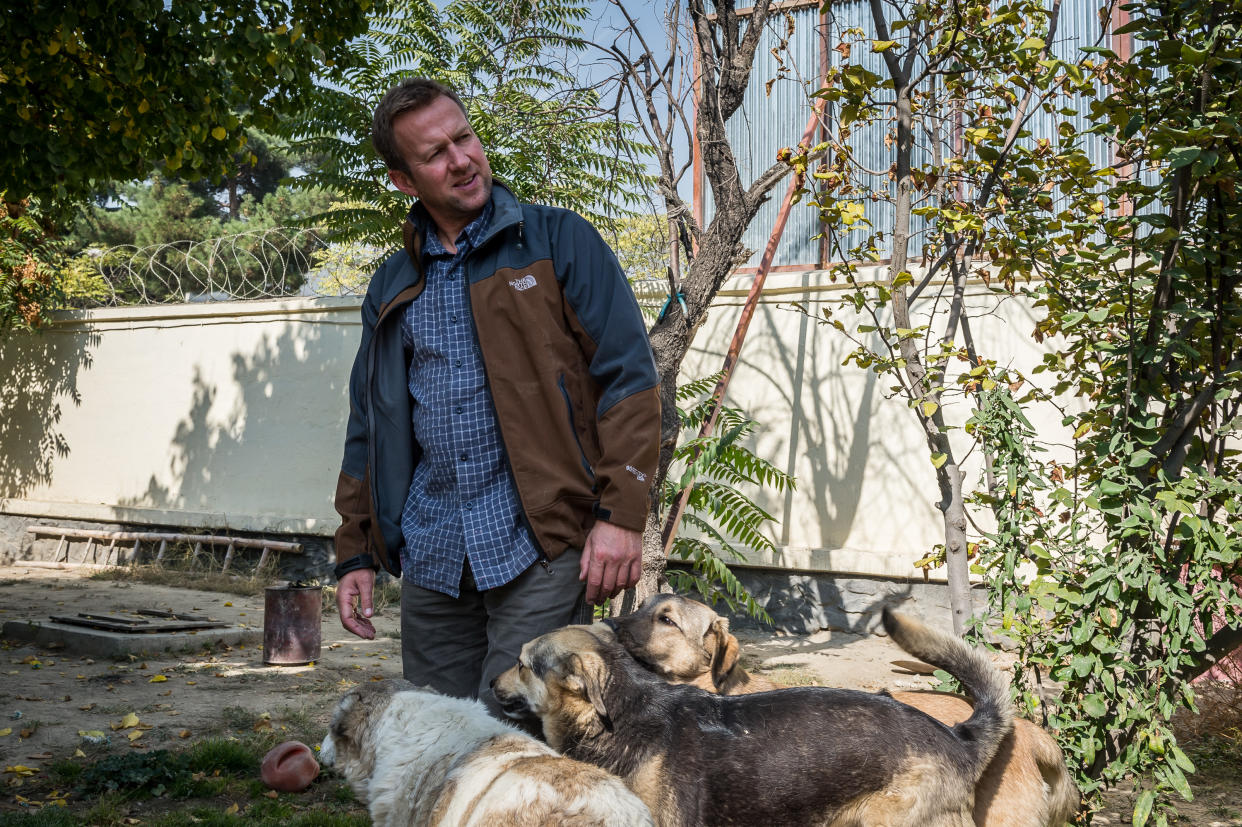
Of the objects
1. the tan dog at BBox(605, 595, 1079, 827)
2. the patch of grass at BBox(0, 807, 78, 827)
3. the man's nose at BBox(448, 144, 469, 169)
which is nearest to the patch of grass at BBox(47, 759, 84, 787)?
the patch of grass at BBox(0, 807, 78, 827)

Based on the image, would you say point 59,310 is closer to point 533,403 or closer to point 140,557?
point 140,557

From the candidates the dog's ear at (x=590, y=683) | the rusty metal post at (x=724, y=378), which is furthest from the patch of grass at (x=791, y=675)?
the dog's ear at (x=590, y=683)

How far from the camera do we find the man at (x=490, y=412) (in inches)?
125

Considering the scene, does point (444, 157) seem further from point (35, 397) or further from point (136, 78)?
point (35, 397)

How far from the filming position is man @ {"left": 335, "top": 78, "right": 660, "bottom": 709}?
316 centimetres

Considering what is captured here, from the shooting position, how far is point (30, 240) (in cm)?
1439

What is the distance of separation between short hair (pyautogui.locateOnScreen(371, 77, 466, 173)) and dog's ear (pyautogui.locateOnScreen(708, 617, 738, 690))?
236 centimetres

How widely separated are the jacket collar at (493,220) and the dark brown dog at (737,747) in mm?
1339

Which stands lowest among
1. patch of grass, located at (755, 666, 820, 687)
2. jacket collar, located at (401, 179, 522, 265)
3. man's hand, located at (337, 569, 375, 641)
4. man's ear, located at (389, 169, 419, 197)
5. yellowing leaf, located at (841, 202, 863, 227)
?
patch of grass, located at (755, 666, 820, 687)

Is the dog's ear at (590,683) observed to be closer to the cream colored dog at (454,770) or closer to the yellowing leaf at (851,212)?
the cream colored dog at (454,770)

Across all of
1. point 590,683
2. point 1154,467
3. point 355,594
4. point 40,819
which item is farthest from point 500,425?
point 40,819

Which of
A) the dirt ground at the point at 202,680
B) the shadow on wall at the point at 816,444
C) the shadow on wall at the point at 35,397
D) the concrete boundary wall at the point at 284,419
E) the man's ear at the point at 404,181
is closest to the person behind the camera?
the man's ear at the point at 404,181

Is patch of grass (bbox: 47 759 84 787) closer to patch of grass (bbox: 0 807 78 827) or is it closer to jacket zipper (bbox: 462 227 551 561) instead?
patch of grass (bbox: 0 807 78 827)

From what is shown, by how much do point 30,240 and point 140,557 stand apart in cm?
486
